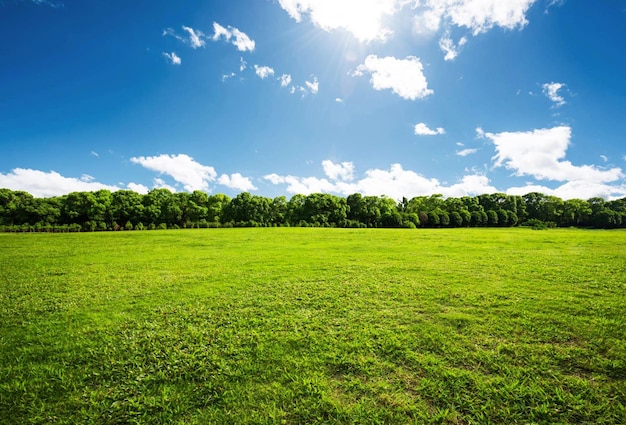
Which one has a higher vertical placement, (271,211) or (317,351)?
(271,211)

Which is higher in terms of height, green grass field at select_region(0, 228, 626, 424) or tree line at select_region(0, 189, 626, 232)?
tree line at select_region(0, 189, 626, 232)

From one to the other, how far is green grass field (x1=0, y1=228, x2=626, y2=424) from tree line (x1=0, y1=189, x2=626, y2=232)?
172 ft

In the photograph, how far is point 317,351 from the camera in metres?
5.45

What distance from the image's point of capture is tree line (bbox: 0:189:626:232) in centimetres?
6325

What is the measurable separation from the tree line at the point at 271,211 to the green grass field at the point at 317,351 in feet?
172

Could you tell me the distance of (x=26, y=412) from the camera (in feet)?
13.1

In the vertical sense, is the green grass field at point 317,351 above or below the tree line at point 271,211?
below

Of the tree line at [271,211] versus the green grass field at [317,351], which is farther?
the tree line at [271,211]

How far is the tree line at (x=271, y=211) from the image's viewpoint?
63250 millimetres

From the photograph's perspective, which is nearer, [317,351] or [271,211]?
[317,351]

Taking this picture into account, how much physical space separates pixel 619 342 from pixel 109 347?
431 inches

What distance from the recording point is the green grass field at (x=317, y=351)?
3939 millimetres

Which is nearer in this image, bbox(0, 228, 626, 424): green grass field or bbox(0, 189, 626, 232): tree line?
bbox(0, 228, 626, 424): green grass field

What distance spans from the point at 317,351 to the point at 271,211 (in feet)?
225
